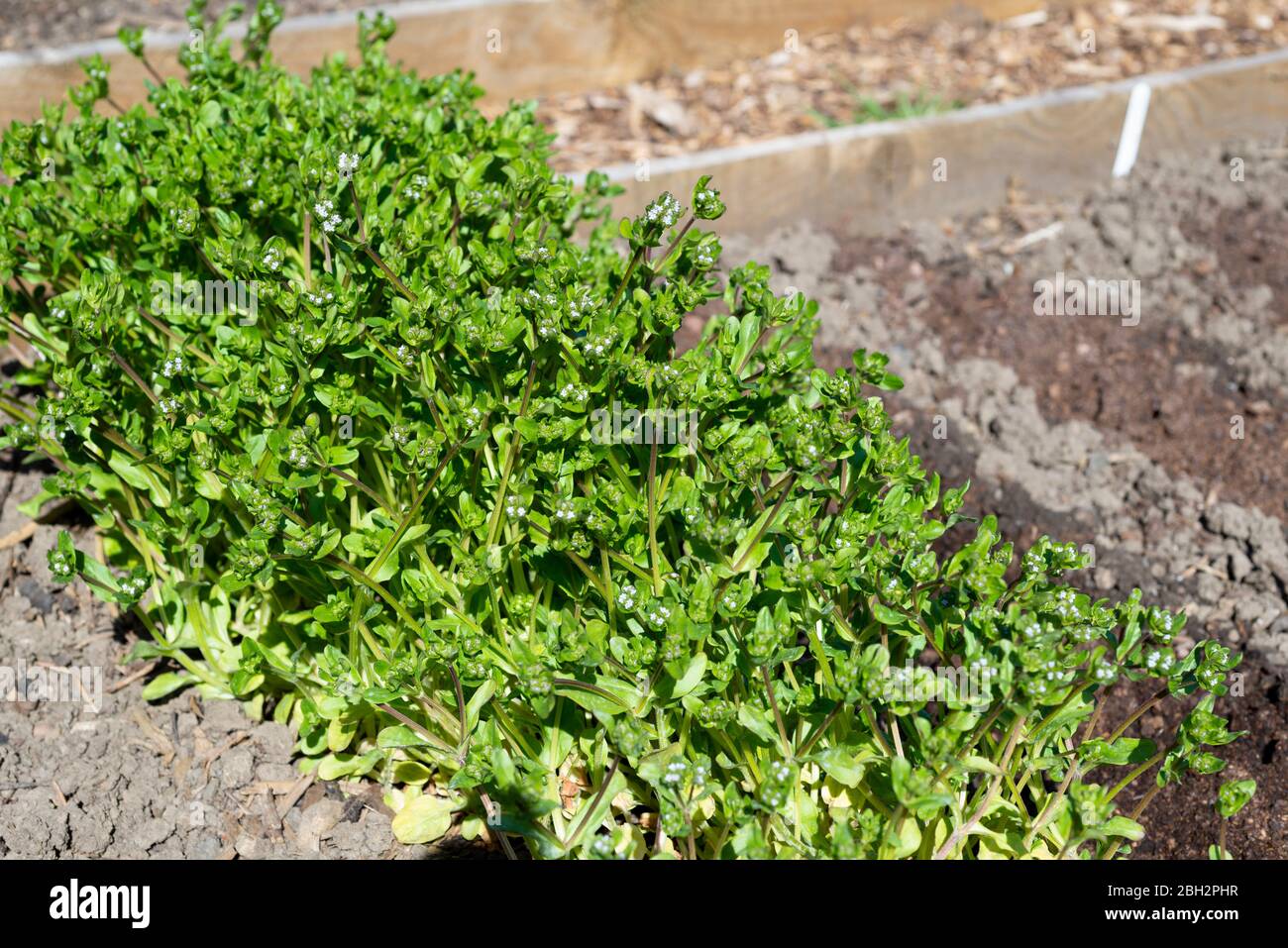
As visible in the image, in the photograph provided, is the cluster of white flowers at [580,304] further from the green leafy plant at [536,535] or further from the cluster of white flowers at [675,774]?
the cluster of white flowers at [675,774]

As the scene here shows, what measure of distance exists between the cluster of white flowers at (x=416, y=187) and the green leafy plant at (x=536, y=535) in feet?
0.08

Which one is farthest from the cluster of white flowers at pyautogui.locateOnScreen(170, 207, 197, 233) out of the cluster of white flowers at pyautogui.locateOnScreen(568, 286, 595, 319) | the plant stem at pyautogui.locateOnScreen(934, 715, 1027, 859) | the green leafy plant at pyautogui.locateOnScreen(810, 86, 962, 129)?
the green leafy plant at pyautogui.locateOnScreen(810, 86, 962, 129)

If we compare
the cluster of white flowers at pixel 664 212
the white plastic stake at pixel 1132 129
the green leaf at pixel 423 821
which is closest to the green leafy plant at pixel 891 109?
the white plastic stake at pixel 1132 129

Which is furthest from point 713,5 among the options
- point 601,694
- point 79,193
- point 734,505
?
point 601,694

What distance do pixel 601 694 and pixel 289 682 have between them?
3.41 ft

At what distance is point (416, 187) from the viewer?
3.17 metres

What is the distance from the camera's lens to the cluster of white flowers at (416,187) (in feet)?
10.3

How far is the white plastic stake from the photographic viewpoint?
5230 mm

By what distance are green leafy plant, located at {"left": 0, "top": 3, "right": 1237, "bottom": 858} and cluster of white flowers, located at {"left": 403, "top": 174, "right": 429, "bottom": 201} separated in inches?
0.9

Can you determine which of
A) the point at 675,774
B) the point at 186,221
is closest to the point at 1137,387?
the point at 675,774

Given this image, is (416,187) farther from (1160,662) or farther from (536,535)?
(1160,662)

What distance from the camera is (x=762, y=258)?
4844mm

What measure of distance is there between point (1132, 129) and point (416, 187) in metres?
3.54

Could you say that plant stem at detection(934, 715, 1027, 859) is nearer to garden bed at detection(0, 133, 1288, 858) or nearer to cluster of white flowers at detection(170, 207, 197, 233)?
garden bed at detection(0, 133, 1288, 858)
